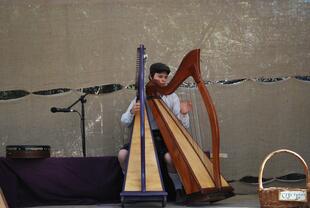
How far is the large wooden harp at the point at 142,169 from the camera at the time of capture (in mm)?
3340

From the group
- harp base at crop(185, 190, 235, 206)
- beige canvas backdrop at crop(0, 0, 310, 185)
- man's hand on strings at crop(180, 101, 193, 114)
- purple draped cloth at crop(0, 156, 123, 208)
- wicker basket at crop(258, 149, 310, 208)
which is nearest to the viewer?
wicker basket at crop(258, 149, 310, 208)

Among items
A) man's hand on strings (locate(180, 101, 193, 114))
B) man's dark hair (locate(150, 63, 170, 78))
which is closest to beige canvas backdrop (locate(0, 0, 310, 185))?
man's dark hair (locate(150, 63, 170, 78))

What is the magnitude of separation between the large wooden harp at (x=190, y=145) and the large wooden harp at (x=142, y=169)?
173mm

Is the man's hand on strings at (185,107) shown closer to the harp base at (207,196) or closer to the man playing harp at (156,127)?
the man playing harp at (156,127)

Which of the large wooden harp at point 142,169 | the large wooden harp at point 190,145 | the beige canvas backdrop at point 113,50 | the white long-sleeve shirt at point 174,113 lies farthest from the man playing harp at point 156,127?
the beige canvas backdrop at point 113,50

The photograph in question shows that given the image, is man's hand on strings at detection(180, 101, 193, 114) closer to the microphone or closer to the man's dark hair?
the man's dark hair

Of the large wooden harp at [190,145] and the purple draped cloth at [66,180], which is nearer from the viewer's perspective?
the large wooden harp at [190,145]

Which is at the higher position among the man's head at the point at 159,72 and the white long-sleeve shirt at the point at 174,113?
the man's head at the point at 159,72

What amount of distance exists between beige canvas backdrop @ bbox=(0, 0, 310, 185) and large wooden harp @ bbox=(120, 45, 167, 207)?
1.26 m

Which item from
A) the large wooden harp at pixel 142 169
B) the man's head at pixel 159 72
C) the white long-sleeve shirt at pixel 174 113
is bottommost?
the large wooden harp at pixel 142 169

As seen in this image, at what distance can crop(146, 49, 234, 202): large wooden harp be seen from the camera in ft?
10.9

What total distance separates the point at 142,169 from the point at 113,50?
165 cm

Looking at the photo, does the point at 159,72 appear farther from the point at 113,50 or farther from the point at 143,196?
the point at 143,196

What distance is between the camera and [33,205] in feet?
13.5
